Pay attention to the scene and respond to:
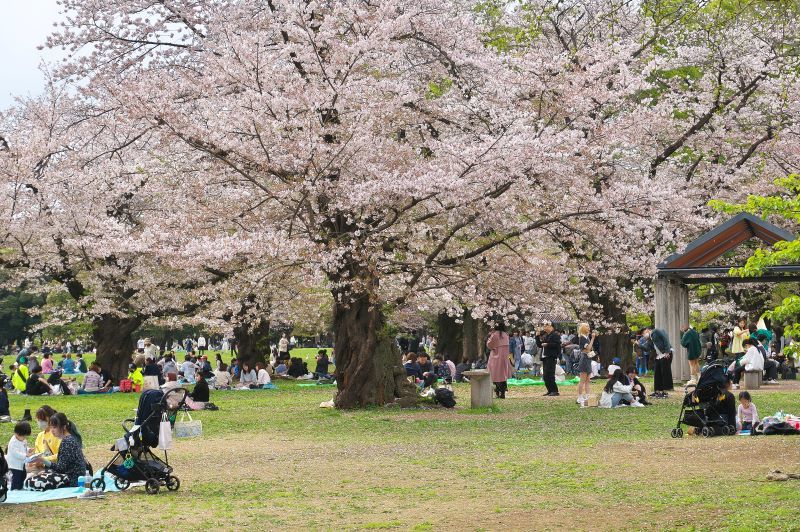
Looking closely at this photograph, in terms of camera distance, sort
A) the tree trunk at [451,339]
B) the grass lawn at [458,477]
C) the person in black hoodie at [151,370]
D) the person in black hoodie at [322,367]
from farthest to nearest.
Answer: the tree trunk at [451,339] < the person in black hoodie at [322,367] < the person in black hoodie at [151,370] < the grass lawn at [458,477]

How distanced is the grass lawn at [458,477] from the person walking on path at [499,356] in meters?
3.62

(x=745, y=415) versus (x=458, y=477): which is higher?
(x=745, y=415)

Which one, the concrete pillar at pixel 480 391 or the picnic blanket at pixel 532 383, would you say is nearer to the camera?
the concrete pillar at pixel 480 391

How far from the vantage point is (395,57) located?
20.2m

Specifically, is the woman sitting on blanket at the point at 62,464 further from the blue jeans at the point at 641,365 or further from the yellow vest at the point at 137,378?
the blue jeans at the point at 641,365

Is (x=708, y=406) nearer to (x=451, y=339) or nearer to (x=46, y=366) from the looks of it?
(x=451, y=339)

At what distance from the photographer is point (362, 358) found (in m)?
20.9

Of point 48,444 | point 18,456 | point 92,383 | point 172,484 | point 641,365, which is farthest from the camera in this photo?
point 641,365

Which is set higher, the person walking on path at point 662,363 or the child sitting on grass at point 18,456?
the person walking on path at point 662,363

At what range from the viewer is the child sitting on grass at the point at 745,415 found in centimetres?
1495

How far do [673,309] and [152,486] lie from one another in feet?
56.3

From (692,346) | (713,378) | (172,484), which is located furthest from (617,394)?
(172,484)

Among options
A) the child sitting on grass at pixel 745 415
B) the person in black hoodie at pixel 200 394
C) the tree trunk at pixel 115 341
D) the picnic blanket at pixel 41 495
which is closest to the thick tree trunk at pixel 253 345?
the tree trunk at pixel 115 341

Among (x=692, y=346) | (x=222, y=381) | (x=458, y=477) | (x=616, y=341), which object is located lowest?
(x=458, y=477)
